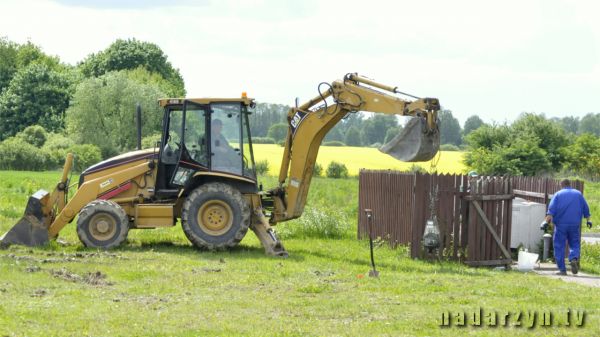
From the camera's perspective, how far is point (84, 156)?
53.7 m

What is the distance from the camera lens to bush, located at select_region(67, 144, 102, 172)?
52719 mm

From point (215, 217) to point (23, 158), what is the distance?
38173mm

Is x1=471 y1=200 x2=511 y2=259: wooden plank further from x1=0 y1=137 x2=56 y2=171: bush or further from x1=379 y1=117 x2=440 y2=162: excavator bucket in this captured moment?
x1=0 y1=137 x2=56 y2=171: bush

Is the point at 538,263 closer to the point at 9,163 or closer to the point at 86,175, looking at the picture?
the point at 86,175

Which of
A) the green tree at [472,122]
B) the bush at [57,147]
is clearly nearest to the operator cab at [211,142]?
the bush at [57,147]

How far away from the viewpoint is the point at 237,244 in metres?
19.2

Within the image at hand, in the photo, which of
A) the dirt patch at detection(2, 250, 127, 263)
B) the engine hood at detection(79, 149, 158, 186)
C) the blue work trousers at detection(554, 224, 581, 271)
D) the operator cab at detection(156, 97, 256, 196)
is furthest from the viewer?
the engine hood at detection(79, 149, 158, 186)

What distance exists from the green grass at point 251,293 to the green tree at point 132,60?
65.9m

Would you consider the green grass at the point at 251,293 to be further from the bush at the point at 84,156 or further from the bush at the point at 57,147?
the bush at the point at 57,147

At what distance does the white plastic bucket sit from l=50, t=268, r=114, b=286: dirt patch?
302 inches

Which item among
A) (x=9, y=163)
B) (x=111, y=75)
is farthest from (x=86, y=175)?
(x=111, y=75)

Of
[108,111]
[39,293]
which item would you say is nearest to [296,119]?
[39,293]

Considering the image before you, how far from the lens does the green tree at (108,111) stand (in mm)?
66312

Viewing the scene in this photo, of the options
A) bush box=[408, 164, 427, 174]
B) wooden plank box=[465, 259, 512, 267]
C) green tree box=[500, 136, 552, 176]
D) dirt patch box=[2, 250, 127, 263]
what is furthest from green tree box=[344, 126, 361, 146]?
dirt patch box=[2, 250, 127, 263]
